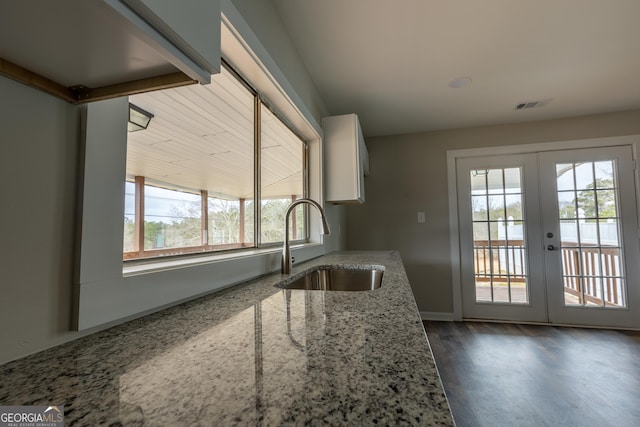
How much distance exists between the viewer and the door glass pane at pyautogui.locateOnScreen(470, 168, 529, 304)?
3.18 m

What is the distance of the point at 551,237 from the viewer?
3.09 metres

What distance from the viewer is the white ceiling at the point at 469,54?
156 cm

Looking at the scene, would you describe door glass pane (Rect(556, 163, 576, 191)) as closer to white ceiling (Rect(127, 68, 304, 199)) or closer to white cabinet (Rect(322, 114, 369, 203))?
white cabinet (Rect(322, 114, 369, 203))

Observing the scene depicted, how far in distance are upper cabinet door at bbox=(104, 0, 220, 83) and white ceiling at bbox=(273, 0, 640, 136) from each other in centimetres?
121

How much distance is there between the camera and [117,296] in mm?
622

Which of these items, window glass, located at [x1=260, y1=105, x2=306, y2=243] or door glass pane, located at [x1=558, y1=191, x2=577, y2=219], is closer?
window glass, located at [x1=260, y1=105, x2=306, y2=243]

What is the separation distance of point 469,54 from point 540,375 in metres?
2.26

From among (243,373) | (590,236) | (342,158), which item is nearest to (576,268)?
(590,236)

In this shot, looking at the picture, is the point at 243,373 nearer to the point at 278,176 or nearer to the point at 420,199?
the point at 278,176

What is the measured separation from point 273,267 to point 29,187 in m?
1.01

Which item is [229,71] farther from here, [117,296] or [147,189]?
[117,296]

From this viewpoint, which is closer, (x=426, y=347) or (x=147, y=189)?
(x=426, y=347)

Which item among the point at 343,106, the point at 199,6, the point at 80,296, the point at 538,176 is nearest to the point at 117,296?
the point at 80,296

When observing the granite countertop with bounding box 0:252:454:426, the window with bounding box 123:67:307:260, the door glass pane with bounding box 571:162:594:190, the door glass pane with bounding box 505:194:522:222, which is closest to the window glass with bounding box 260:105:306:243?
the window with bounding box 123:67:307:260
